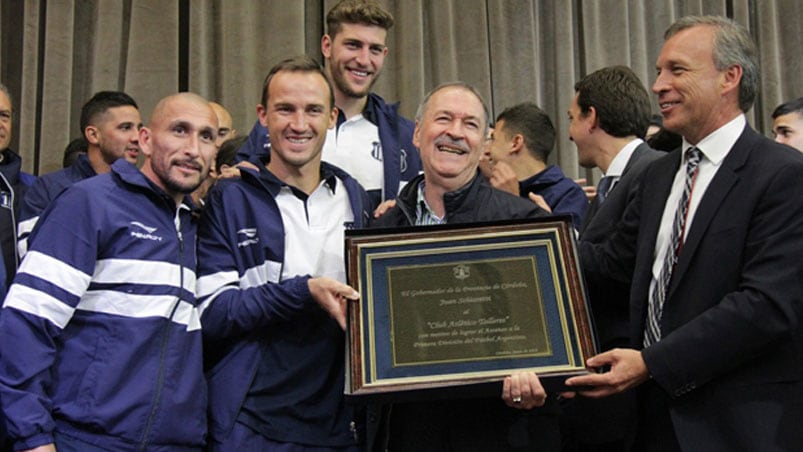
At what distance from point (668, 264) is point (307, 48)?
3.89m

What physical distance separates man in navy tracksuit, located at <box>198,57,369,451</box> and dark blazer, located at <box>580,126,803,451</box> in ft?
3.51

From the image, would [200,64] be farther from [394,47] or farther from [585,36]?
[585,36]

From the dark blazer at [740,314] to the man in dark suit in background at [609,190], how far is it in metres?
0.40

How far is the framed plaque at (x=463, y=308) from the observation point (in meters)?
2.68

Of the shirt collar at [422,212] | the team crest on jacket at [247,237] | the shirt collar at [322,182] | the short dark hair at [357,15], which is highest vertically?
the short dark hair at [357,15]

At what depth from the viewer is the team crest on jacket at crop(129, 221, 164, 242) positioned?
296 centimetres

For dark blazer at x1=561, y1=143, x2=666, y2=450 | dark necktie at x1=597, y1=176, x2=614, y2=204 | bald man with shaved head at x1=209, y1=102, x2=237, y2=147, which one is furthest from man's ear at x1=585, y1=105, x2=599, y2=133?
bald man with shaved head at x1=209, y1=102, x2=237, y2=147

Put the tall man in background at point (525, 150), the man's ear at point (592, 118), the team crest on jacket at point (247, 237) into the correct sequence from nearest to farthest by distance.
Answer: the team crest on jacket at point (247, 237) → the man's ear at point (592, 118) → the tall man in background at point (525, 150)

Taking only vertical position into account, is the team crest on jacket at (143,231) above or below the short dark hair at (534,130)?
below

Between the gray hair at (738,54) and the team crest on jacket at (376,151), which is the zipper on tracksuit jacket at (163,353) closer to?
the team crest on jacket at (376,151)

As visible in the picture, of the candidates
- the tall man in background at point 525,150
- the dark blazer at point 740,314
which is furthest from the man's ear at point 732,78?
the tall man in background at point 525,150

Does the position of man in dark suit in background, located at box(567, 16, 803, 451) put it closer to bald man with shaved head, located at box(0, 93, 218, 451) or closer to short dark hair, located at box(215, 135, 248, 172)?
bald man with shaved head, located at box(0, 93, 218, 451)

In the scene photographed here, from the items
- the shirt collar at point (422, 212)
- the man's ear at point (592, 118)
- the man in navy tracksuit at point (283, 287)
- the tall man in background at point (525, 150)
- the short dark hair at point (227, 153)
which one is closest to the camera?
the man in navy tracksuit at point (283, 287)

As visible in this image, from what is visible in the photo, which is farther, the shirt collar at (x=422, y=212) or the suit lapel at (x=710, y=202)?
the shirt collar at (x=422, y=212)
